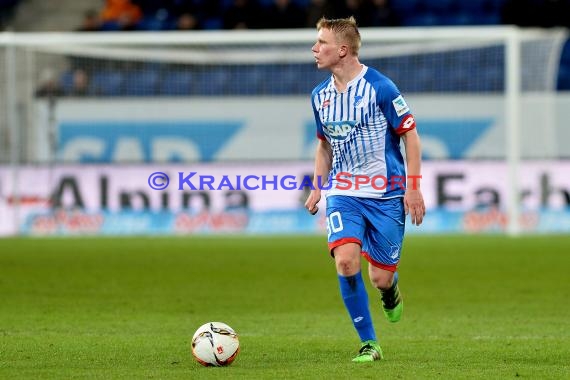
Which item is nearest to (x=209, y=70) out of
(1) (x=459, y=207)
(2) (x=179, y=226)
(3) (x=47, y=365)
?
(2) (x=179, y=226)

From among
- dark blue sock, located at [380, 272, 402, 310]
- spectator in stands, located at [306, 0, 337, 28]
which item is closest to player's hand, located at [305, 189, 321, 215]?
dark blue sock, located at [380, 272, 402, 310]

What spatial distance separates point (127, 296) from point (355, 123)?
16.6ft

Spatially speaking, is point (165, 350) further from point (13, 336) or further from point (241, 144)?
point (241, 144)

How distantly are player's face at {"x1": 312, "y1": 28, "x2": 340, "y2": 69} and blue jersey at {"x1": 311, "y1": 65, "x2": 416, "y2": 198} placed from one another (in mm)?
205

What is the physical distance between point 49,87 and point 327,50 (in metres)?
14.4

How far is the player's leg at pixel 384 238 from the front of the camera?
768 cm

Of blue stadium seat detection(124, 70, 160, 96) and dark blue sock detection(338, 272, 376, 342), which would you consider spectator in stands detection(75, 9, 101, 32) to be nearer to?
blue stadium seat detection(124, 70, 160, 96)

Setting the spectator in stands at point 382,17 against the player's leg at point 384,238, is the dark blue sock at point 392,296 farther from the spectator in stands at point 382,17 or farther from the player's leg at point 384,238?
the spectator in stands at point 382,17

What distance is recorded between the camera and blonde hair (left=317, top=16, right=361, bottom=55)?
7617mm

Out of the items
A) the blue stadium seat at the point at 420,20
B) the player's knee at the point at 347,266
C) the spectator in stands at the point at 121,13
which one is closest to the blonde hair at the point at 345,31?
the player's knee at the point at 347,266

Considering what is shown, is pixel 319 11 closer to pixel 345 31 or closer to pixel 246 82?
pixel 246 82

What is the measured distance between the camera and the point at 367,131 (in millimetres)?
7695

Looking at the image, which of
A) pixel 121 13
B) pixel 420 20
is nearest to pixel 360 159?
pixel 420 20

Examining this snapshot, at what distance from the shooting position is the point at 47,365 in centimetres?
730
